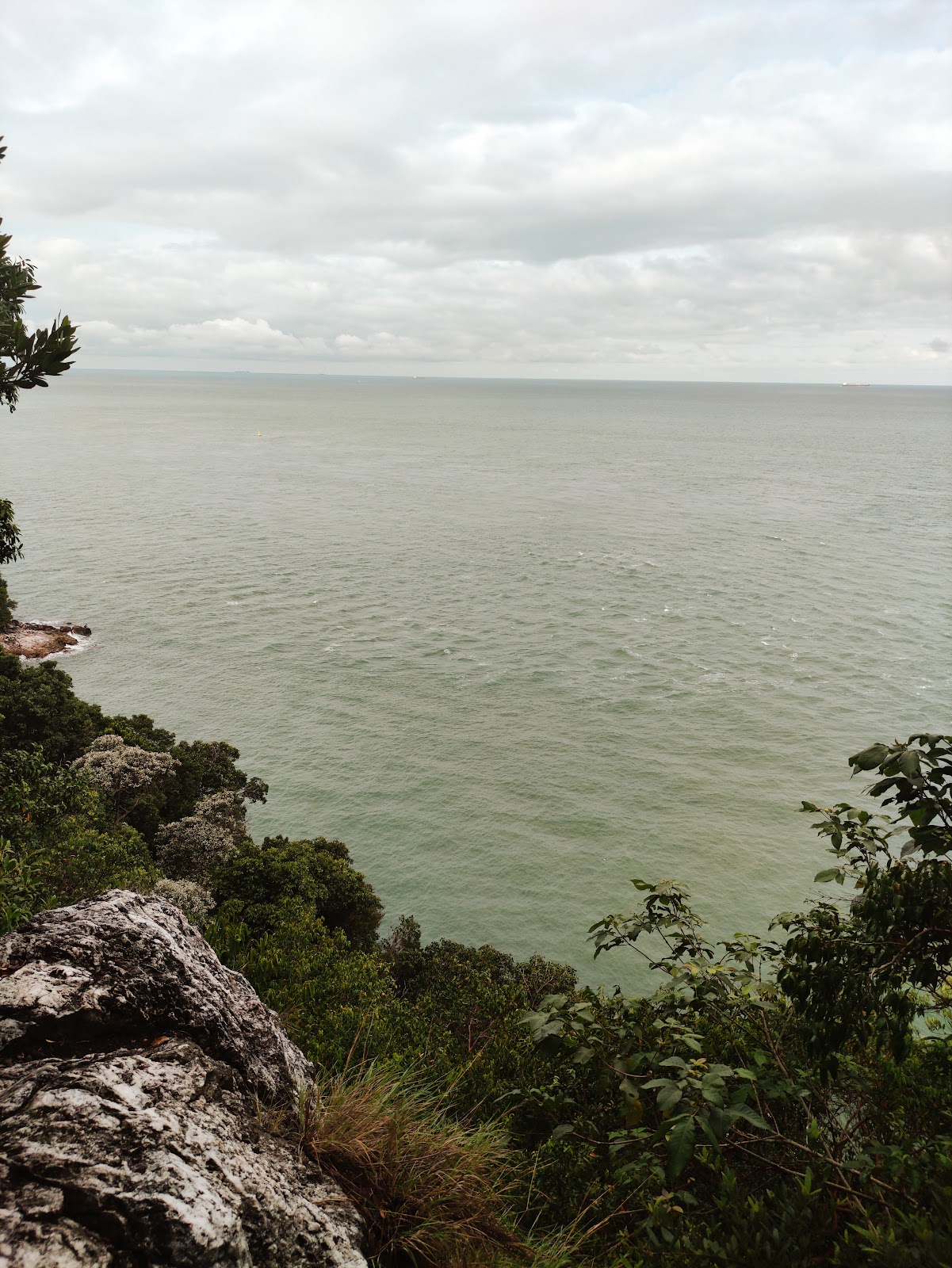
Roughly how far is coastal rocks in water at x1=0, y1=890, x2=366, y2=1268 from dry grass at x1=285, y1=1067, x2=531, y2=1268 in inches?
12.5

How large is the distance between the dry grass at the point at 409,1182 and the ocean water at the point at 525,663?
22.3 metres

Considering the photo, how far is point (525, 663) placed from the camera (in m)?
53.0

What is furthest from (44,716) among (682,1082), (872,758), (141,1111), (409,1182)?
(872,758)

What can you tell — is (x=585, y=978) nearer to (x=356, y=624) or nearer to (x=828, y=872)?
(x=828, y=872)

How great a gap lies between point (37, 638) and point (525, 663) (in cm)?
A: 3475

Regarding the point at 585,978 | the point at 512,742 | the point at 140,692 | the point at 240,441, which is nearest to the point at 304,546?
the point at 140,692

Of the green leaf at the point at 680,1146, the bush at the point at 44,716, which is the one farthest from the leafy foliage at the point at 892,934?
the bush at the point at 44,716

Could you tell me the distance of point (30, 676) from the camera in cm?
3550

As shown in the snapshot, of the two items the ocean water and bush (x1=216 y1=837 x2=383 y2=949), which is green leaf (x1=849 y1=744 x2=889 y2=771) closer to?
bush (x1=216 y1=837 x2=383 y2=949)

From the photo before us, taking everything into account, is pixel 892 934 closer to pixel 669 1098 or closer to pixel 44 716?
pixel 669 1098

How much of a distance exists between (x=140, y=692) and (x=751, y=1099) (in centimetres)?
4591

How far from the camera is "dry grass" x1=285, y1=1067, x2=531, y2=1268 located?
20.5ft

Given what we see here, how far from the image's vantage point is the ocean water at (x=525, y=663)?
34.0 m

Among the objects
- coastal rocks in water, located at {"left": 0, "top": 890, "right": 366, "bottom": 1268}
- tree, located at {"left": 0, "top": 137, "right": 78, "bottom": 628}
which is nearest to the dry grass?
coastal rocks in water, located at {"left": 0, "top": 890, "right": 366, "bottom": 1268}
